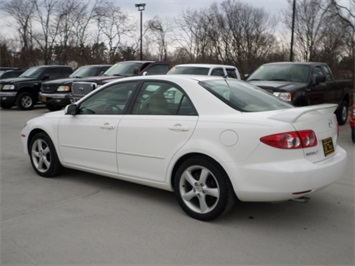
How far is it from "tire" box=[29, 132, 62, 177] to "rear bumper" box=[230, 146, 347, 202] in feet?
9.50

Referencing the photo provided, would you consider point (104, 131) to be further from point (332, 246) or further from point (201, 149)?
point (332, 246)

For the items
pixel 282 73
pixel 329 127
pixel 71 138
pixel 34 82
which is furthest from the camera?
pixel 34 82

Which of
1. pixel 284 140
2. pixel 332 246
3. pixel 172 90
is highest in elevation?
pixel 172 90

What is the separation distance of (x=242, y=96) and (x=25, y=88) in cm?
1334

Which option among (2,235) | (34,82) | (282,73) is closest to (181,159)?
(2,235)

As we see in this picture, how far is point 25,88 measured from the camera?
1561cm

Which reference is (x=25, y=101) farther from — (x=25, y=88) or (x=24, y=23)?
(x=24, y=23)

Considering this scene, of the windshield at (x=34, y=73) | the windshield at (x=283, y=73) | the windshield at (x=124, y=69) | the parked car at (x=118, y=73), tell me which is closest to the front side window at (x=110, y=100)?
the windshield at (x=283, y=73)

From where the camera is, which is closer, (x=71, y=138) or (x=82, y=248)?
(x=82, y=248)

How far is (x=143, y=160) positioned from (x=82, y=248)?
1303mm

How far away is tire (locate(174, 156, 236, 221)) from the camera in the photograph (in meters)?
3.80

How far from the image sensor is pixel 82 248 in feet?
11.0

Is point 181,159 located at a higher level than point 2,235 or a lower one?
higher

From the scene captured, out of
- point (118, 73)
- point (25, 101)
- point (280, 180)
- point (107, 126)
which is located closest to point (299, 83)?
point (107, 126)
